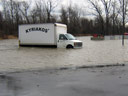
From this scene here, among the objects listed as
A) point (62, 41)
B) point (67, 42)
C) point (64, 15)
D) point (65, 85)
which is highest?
point (64, 15)

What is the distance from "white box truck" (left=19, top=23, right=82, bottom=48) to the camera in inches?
738

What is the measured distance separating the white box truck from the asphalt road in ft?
A: 38.0

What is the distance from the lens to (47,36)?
19.7 metres

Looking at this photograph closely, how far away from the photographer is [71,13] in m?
94.4

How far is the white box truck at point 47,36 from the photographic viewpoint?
61.5 ft

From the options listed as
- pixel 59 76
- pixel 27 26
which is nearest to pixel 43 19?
pixel 27 26

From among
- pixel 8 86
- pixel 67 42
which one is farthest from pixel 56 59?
pixel 67 42

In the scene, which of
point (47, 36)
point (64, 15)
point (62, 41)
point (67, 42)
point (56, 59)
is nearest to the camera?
point (56, 59)

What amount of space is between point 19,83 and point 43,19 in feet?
251

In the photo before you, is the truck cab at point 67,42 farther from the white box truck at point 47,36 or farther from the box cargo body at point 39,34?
the box cargo body at point 39,34

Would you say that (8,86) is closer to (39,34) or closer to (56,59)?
(56,59)

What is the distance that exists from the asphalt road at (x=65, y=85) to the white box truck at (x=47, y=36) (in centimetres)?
1158

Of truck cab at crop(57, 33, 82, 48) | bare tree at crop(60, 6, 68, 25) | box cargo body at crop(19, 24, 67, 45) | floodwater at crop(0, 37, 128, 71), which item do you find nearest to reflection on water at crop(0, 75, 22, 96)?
floodwater at crop(0, 37, 128, 71)

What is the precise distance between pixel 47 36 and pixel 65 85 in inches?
560
